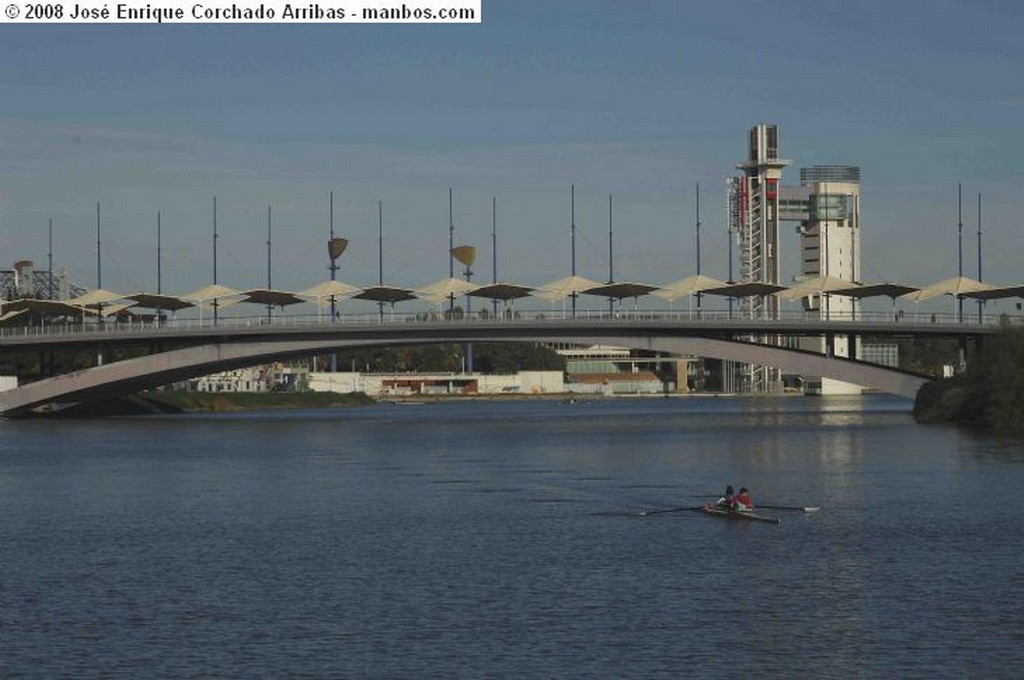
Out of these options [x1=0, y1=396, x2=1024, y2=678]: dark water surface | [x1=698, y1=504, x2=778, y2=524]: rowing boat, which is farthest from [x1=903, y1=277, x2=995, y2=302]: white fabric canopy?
[x1=698, y1=504, x2=778, y2=524]: rowing boat

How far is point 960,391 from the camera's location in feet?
368

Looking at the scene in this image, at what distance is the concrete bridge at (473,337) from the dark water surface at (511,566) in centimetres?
3166

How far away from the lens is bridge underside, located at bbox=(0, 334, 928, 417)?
12450cm

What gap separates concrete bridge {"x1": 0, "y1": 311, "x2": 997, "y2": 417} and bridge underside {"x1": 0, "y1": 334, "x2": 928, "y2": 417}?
0.06 meters

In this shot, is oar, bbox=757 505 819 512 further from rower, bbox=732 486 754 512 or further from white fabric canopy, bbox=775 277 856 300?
white fabric canopy, bbox=775 277 856 300

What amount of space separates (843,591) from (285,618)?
40.3ft

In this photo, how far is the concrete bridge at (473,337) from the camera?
4786 inches

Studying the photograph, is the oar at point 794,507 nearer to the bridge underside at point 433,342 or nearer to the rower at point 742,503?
the rower at point 742,503

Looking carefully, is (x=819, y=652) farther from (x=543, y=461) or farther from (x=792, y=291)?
(x=792, y=291)

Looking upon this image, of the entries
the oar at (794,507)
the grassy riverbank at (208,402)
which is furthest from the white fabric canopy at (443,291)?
the oar at (794,507)

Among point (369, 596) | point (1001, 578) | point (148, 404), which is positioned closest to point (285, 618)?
point (369, 596)

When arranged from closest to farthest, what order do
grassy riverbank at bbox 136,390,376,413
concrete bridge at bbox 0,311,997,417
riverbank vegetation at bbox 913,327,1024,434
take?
riverbank vegetation at bbox 913,327,1024,434 → concrete bridge at bbox 0,311,997,417 → grassy riverbank at bbox 136,390,376,413

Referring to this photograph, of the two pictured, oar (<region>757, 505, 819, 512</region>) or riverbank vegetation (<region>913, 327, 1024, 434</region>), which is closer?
oar (<region>757, 505, 819, 512</region>)

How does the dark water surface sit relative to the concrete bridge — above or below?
below
